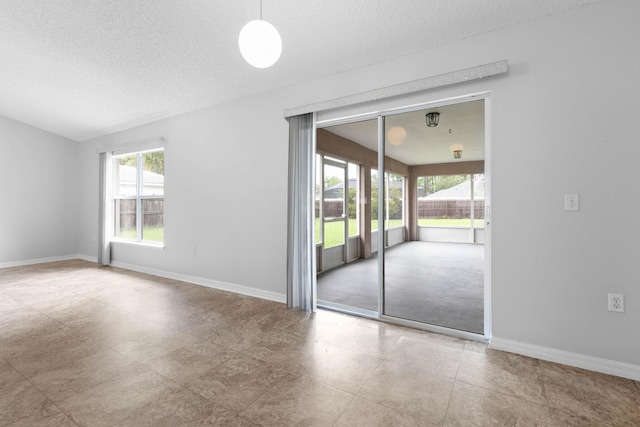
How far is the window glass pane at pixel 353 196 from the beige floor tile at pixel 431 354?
123 inches

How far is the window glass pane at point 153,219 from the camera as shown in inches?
202

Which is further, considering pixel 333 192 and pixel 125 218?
pixel 125 218

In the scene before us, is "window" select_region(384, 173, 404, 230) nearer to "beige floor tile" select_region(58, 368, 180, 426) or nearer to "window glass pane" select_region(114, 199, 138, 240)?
"beige floor tile" select_region(58, 368, 180, 426)

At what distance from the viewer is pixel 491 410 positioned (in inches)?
66.6

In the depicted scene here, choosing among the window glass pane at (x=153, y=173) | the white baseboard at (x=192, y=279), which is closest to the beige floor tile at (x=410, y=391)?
the white baseboard at (x=192, y=279)

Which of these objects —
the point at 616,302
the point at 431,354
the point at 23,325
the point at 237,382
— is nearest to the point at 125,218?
the point at 23,325

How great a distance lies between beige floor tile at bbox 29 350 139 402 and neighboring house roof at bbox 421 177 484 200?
134 inches

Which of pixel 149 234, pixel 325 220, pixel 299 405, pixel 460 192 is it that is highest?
pixel 460 192

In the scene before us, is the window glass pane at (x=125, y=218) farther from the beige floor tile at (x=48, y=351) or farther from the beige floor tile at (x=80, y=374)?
the beige floor tile at (x=80, y=374)

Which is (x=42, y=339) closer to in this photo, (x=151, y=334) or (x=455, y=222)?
(x=151, y=334)

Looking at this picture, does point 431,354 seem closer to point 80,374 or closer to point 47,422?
point 47,422

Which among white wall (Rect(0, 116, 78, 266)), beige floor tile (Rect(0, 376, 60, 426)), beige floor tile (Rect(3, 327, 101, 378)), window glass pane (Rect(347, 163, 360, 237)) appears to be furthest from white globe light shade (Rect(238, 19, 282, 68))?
white wall (Rect(0, 116, 78, 266))

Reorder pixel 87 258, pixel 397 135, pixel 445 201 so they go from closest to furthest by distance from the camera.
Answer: pixel 397 135 → pixel 445 201 → pixel 87 258

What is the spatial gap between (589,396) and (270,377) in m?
2.00
